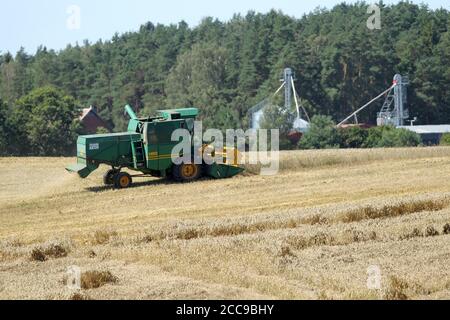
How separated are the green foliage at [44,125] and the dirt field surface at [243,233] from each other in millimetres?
28957

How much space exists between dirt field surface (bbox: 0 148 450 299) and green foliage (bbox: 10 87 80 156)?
2896 cm

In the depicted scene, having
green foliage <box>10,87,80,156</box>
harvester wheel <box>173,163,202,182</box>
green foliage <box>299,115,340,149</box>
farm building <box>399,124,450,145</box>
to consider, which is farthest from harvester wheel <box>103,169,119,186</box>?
farm building <box>399,124,450,145</box>

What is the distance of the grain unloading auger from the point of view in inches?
1063

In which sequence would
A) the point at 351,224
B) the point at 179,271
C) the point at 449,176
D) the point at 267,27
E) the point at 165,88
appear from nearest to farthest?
the point at 179,271
the point at 351,224
the point at 449,176
the point at 165,88
the point at 267,27

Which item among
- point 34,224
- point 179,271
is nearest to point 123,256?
point 179,271

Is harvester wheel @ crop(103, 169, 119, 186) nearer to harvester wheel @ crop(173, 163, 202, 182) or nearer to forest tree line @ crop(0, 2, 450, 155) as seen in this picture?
harvester wheel @ crop(173, 163, 202, 182)

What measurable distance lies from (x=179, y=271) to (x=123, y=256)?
2.11 meters

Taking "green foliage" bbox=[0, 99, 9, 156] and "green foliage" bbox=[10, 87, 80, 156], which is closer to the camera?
"green foliage" bbox=[0, 99, 9, 156]

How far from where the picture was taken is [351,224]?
1880cm

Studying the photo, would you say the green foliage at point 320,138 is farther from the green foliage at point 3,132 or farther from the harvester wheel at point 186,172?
the harvester wheel at point 186,172

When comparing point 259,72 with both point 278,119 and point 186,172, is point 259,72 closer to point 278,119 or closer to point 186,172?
point 278,119

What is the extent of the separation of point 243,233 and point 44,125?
1733 inches

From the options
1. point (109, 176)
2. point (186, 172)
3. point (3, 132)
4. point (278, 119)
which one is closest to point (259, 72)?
point (278, 119)
